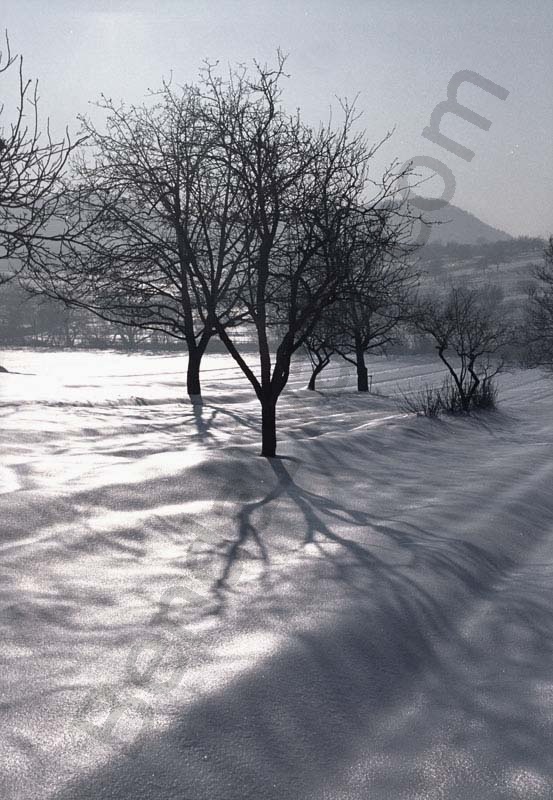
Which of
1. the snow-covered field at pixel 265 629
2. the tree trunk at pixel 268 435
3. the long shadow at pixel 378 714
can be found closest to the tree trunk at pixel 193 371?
the tree trunk at pixel 268 435

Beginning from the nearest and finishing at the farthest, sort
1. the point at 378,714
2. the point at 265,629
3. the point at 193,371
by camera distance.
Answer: the point at 378,714, the point at 265,629, the point at 193,371

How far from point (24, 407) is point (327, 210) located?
6.64 metres

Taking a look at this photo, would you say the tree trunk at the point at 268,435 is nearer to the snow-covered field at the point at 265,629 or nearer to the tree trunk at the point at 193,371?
the snow-covered field at the point at 265,629

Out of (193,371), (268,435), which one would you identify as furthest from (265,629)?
(193,371)

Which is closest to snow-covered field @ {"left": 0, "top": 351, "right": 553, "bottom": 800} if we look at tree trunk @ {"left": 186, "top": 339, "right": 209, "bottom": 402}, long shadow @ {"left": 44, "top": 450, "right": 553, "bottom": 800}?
long shadow @ {"left": 44, "top": 450, "right": 553, "bottom": 800}

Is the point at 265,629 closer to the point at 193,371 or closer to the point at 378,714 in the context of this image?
the point at 378,714

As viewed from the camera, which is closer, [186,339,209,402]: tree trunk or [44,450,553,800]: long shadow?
[44,450,553,800]: long shadow

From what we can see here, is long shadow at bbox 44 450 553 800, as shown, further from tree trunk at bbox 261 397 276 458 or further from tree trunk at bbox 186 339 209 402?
tree trunk at bbox 186 339 209 402

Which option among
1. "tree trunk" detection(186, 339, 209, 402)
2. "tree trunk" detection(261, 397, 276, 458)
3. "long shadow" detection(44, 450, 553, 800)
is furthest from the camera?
"tree trunk" detection(186, 339, 209, 402)

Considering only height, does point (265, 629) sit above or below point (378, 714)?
above

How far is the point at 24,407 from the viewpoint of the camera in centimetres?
1227

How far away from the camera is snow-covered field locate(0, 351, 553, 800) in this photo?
105 inches

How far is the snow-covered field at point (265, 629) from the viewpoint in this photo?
266 centimetres

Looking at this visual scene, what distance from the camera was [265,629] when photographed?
3.84 metres
